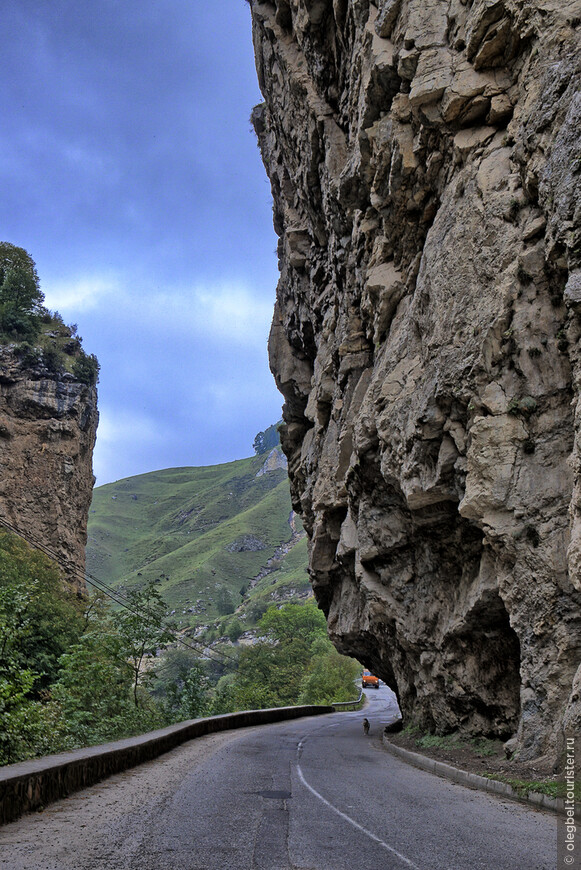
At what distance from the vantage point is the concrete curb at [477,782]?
8.52 meters

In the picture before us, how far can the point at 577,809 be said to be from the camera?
310 inches

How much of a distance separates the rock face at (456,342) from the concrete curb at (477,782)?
1.01 metres

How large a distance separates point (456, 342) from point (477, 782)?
9013mm

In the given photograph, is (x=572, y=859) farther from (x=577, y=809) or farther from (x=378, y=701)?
(x=378, y=701)

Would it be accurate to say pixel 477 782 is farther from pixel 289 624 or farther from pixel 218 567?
pixel 218 567

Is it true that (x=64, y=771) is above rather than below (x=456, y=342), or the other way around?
below

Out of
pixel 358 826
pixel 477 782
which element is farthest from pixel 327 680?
pixel 358 826

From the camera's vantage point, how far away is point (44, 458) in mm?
52281

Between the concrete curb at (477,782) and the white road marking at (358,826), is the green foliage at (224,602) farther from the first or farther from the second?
the white road marking at (358,826)

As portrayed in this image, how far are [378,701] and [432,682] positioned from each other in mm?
47640

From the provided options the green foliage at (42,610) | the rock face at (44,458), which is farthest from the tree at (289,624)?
the green foliage at (42,610)

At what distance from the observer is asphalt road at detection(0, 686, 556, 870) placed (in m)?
5.59

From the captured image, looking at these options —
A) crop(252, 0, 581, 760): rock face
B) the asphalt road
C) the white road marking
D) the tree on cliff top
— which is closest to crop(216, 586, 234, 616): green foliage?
the tree on cliff top

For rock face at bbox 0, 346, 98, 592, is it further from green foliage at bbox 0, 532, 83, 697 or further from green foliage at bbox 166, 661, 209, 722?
green foliage at bbox 166, 661, 209, 722
